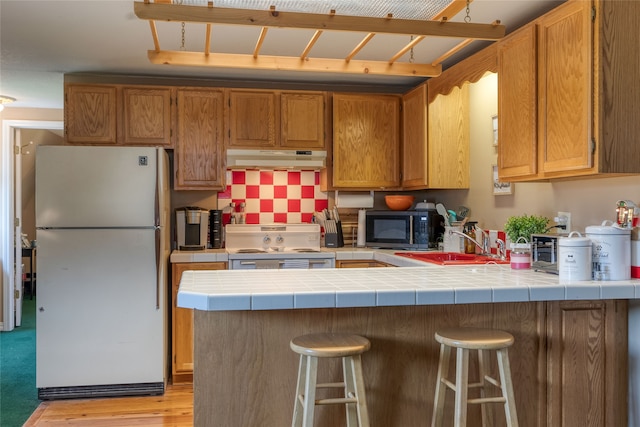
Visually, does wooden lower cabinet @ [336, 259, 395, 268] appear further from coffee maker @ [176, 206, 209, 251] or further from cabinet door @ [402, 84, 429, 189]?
coffee maker @ [176, 206, 209, 251]

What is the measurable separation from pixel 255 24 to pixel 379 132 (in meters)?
2.32

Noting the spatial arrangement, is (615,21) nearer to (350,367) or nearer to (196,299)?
(350,367)

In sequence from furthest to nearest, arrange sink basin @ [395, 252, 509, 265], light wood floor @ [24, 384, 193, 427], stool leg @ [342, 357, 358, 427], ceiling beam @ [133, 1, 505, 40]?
sink basin @ [395, 252, 509, 265] → light wood floor @ [24, 384, 193, 427] → ceiling beam @ [133, 1, 505, 40] → stool leg @ [342, 357, 358, 427]

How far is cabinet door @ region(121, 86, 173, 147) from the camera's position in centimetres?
409

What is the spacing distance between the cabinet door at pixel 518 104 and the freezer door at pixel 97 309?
7.33 ft

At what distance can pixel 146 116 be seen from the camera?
4.11m

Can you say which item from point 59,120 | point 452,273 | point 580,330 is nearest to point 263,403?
point 452,273

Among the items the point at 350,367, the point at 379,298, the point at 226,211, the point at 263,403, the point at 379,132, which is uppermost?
the point at 379,132

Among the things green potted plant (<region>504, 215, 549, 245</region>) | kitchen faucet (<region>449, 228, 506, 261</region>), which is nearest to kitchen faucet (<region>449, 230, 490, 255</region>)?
kitchen faucet (<region>449, 228, 506, 261</region>)

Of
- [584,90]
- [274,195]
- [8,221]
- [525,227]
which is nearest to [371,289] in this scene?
[525,227]

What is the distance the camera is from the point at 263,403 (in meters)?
2.08

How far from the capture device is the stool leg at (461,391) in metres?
1.91

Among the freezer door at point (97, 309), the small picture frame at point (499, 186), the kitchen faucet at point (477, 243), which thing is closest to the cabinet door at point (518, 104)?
the small picture frame at point (499, 186)

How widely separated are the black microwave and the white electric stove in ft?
1.40
